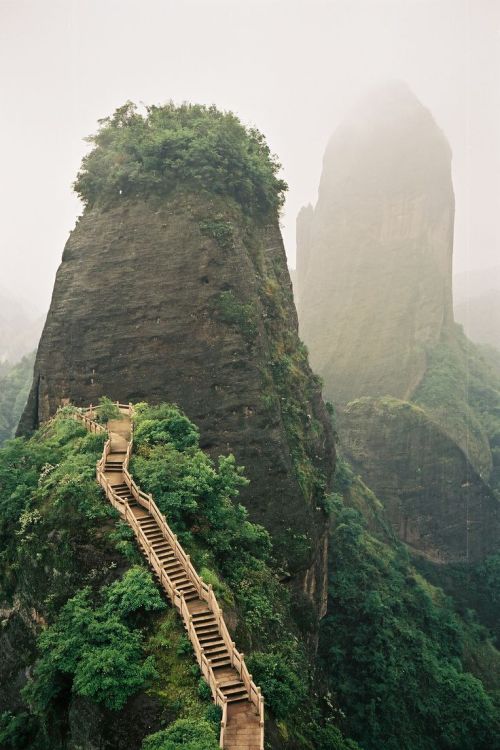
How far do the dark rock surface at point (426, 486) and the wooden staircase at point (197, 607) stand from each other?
40.7 meters

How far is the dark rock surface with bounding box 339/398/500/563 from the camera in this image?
51.8 meters

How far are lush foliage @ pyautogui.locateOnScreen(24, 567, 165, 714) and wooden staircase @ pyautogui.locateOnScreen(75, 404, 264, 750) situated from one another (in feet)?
2.32

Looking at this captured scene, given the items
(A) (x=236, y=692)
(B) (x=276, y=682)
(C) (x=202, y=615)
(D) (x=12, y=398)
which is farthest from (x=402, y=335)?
(A) (x=236, y=692)

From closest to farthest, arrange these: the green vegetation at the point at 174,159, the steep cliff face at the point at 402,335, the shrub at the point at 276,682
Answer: the shrub at the point at 276,682 < the green vegetation at the point at 174,159 < the steep cliff face at the point at 402,335

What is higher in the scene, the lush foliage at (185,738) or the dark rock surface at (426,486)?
the lush foliage at (185,738)

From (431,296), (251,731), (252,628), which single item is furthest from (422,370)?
(251,731)

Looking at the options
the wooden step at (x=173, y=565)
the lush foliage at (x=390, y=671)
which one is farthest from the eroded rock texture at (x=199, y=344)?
the wooden step at (x=173, y=565)

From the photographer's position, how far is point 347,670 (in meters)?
30.5

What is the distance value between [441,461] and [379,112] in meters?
57.4

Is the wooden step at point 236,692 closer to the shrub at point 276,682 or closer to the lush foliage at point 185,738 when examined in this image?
the lush foliage at point 185,738

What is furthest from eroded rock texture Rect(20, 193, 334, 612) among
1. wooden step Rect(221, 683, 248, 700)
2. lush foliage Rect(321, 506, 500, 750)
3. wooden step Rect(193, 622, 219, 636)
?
wooden step Rect(221, 683, 248, 700)

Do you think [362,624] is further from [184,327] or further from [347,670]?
[184,327]

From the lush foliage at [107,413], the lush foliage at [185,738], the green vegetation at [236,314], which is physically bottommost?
the lush foliage at [185,738]

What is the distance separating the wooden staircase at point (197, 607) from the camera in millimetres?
10805
